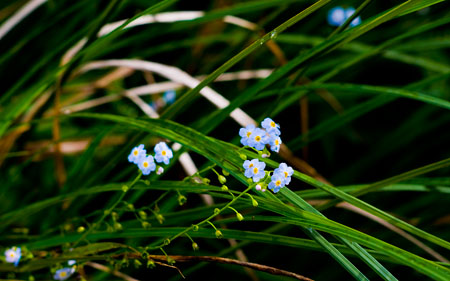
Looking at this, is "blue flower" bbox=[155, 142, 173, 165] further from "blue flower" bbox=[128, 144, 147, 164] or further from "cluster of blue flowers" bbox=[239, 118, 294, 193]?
"cluster of blue flowers" bbox=[239, 118, 294, 193]

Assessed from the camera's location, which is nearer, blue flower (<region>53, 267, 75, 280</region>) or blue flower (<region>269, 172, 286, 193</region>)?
blue flower (<region>269, 172, 286, 193</region>)

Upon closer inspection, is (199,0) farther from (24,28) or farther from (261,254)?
(261,254)

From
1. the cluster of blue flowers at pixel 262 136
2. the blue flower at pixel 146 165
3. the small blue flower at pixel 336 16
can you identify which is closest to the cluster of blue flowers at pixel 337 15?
the small blue flower at pixel 336 16

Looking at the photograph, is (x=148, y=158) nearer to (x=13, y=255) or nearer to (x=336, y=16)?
(x=13, y=255)

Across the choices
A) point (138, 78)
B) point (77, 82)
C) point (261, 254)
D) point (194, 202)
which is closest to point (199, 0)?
point (138, 78)

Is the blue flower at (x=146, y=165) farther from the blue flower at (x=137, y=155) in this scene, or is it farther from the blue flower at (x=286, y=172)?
the blue flower at (x=286, y=172)

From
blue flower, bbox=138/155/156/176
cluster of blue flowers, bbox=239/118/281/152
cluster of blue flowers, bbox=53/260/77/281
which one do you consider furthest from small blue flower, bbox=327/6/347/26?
cluster of blue flowers, bbox=53/260/77/281
